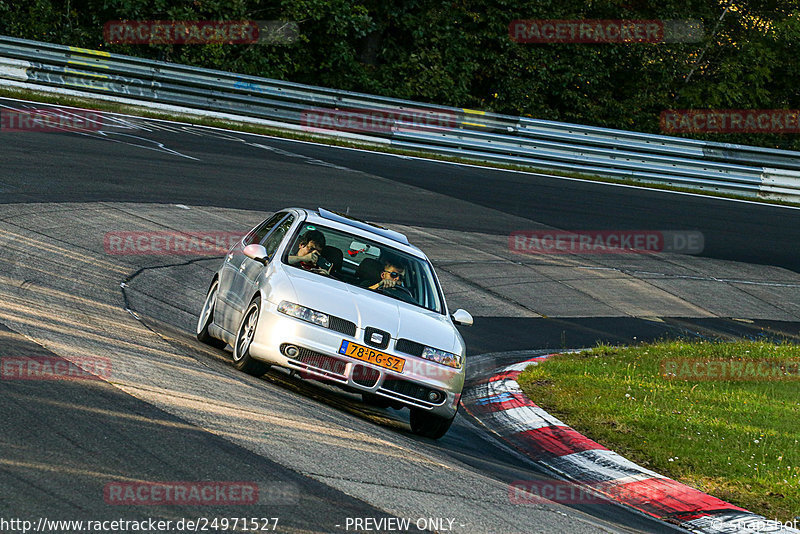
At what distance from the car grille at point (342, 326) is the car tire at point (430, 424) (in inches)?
32.6

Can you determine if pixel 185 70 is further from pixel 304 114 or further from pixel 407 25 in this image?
pixel 407 25

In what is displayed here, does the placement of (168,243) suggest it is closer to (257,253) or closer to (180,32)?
(257,253)

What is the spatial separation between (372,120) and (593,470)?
2000 centimetres

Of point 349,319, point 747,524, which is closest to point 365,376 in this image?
point 349,319

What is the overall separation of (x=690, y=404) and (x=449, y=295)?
18.0ft

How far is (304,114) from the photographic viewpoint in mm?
27078

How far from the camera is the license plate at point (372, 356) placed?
805 centimetres

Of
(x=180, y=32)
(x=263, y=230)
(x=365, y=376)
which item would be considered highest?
(x=180, y=32)

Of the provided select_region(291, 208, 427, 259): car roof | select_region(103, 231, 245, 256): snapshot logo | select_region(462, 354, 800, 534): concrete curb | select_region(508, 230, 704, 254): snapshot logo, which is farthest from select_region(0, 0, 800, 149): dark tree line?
select_region(462, 354, 800, 534): concrete curb

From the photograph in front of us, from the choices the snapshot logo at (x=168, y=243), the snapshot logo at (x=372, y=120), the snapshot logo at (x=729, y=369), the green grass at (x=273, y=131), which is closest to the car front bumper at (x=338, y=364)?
the snapshot logo at (x=729, y=369)

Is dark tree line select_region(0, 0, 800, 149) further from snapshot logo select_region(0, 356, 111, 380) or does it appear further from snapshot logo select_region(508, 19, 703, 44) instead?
snapshot logo select_region(0, 356, 111, 380)

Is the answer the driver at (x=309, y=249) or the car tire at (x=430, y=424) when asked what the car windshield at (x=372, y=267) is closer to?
the driver at (x=309, y=249)

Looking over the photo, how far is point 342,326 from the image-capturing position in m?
8.15

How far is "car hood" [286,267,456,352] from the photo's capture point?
8.24 metres
